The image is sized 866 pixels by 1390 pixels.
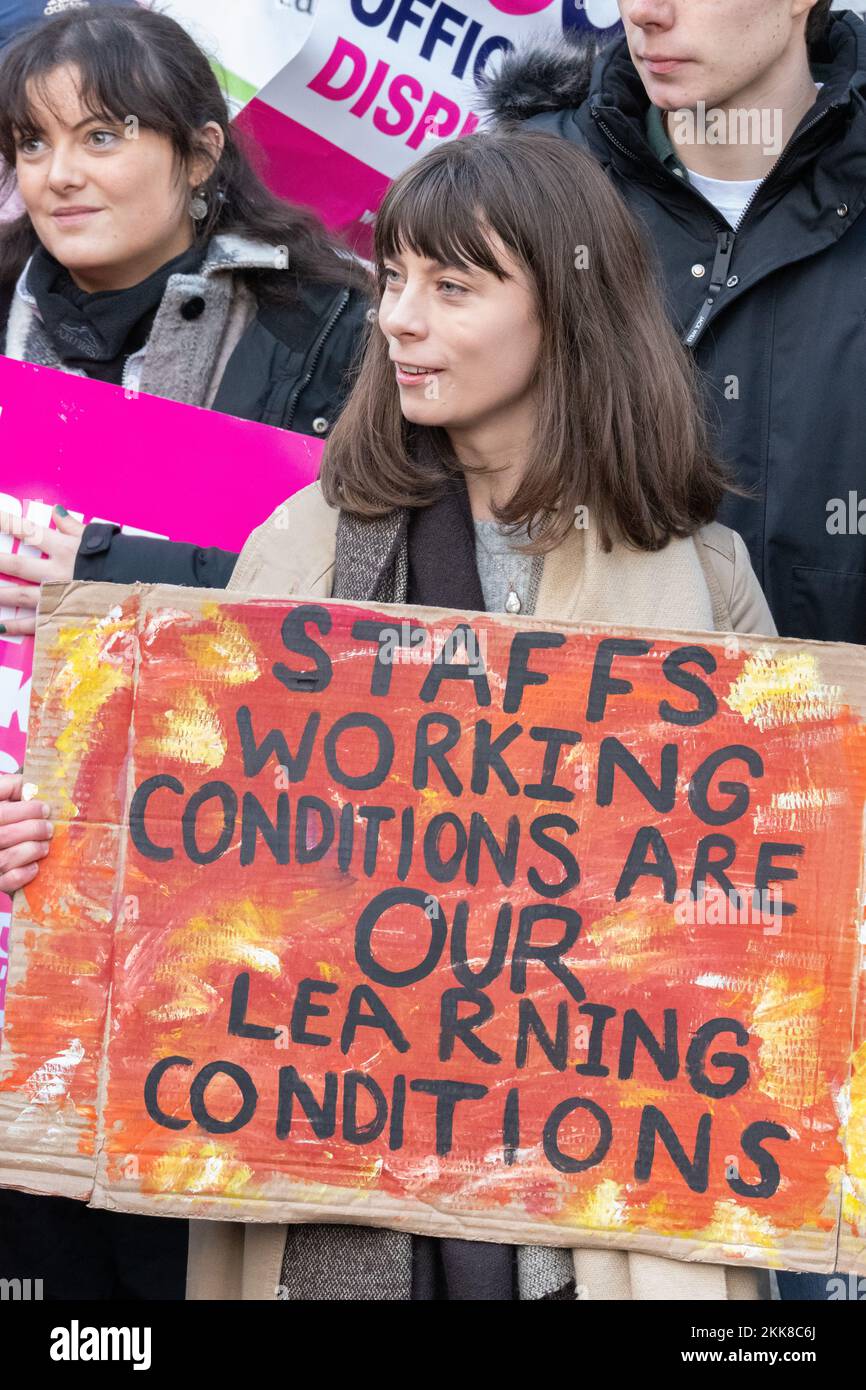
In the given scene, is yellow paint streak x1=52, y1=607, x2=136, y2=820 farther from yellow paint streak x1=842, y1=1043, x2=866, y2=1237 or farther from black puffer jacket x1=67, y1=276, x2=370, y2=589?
yellow paint streak x1=842, y1=1043, x2=866, y2=1237

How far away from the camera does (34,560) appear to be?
267cm

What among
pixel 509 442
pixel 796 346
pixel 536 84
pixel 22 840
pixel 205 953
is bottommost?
pixel 205 953

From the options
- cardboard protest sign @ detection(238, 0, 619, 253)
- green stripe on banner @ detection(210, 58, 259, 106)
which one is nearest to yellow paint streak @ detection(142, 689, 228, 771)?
cardboard protest sign @ detection(238, 0, 619, 253)

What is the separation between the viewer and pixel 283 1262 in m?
2.31

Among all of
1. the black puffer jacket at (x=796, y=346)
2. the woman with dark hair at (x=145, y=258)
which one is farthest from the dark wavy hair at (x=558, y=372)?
the woman with dark hair at (x=145, y=258)

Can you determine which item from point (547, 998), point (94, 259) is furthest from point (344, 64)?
point (547, 998)

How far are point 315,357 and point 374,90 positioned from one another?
44.2 inches

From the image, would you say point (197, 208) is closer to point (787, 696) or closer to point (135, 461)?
point (135, 461)

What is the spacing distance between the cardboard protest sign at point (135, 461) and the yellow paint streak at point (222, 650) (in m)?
0.54

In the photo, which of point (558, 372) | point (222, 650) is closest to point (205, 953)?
point (222, 650)

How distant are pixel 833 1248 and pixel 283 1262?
72 centimetres

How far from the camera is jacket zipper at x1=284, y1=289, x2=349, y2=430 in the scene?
318 centimetres
